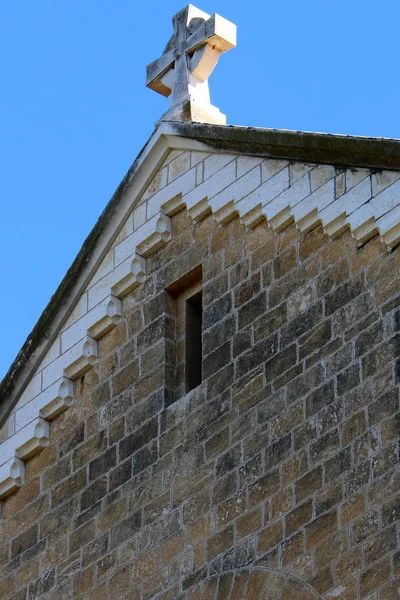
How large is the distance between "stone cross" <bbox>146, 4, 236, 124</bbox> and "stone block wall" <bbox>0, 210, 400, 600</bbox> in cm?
116

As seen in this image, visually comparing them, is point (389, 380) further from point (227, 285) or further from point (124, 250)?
point (124, 250)

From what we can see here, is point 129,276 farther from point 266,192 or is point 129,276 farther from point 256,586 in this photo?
point 256,586

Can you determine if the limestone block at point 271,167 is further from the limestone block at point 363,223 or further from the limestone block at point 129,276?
the limestone block at point 129,276

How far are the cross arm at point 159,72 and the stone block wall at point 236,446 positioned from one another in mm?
1658

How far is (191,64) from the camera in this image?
684 inches

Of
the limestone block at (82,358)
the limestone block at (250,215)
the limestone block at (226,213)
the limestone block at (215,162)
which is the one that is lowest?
the limestone block at (82,358)

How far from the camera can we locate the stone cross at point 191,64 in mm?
17141

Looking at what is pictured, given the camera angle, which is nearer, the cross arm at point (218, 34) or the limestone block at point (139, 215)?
the limestone block at point (139, 215)

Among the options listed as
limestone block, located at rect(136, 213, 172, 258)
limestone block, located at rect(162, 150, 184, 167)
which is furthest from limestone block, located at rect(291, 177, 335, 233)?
limestone block, located at rect(162, 150, 184, 167)

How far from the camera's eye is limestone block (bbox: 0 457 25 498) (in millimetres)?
16828

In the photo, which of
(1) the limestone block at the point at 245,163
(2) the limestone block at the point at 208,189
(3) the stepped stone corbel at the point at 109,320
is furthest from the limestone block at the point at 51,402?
(1) the limestone block at the point at 245,163

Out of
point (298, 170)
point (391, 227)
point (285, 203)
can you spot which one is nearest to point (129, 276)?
point (285, 203)

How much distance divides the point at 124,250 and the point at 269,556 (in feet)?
11.6

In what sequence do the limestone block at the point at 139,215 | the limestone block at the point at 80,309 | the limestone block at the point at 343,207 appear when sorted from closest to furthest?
the limestone block at the point at 343,207, the limestone block at the point at 139,215, the limestone block at the point at 80,309
